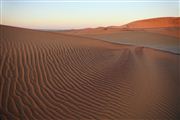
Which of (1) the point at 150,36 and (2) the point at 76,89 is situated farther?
(1) the point at 150,36

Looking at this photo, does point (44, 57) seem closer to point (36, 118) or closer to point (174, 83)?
point (36, 118)

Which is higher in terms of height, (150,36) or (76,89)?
(150,36)

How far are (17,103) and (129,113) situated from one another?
283 centimetres

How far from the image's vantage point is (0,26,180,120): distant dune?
4.34 meters

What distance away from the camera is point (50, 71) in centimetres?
647

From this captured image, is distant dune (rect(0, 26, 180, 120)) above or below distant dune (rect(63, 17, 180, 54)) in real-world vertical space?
below

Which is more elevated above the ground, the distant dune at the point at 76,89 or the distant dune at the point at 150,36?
the distant dune at the point at 150,36

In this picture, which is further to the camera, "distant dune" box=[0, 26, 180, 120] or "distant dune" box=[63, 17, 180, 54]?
"distant dune" box=[63, 17, 180, 54]

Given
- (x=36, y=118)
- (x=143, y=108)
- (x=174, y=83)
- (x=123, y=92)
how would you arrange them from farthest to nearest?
(x=174, y=83) → (x=123, y=92) → (x=143, y=108) → (x=36, y=118)

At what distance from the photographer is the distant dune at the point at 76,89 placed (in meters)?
4.34

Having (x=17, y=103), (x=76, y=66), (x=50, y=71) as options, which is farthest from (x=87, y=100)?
(x=76, y=66)

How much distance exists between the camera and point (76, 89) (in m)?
5.46

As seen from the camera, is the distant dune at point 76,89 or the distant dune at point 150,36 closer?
the distant dune at point 76,89

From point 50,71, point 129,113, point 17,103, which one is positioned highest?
point 50,71
